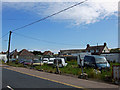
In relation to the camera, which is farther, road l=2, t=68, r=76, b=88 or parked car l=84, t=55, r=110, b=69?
parked car l=84, t=55, r=110, b=69

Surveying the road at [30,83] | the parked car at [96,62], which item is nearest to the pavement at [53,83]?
the road at [30,83]

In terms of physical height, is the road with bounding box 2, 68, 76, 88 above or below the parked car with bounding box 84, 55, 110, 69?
below

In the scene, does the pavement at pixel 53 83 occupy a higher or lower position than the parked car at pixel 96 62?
lower

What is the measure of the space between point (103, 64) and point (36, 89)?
8.74m

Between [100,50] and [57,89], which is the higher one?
[100,50]

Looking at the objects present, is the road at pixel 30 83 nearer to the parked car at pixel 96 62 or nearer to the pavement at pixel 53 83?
the pavement at pixel 53 83

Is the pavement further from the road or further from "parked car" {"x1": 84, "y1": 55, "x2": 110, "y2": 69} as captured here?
"parked car" {"x1": 84, "y1": 55, "x2": 110, "y2": 69}

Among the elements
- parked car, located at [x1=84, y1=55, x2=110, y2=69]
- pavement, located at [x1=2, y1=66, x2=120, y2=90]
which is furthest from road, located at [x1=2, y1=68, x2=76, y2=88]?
parked car, located at [x1=84, y1=55, x2=110, y2=69]

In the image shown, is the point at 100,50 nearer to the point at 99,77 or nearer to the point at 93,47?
the point at 93,47

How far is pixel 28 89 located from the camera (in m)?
7.31

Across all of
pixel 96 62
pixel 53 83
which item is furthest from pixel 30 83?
pixel 96 62

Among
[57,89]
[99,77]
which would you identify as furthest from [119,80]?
[57,89]

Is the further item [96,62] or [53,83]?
[96,62]

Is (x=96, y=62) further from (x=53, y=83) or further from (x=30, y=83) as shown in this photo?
(x=30, y=83)
